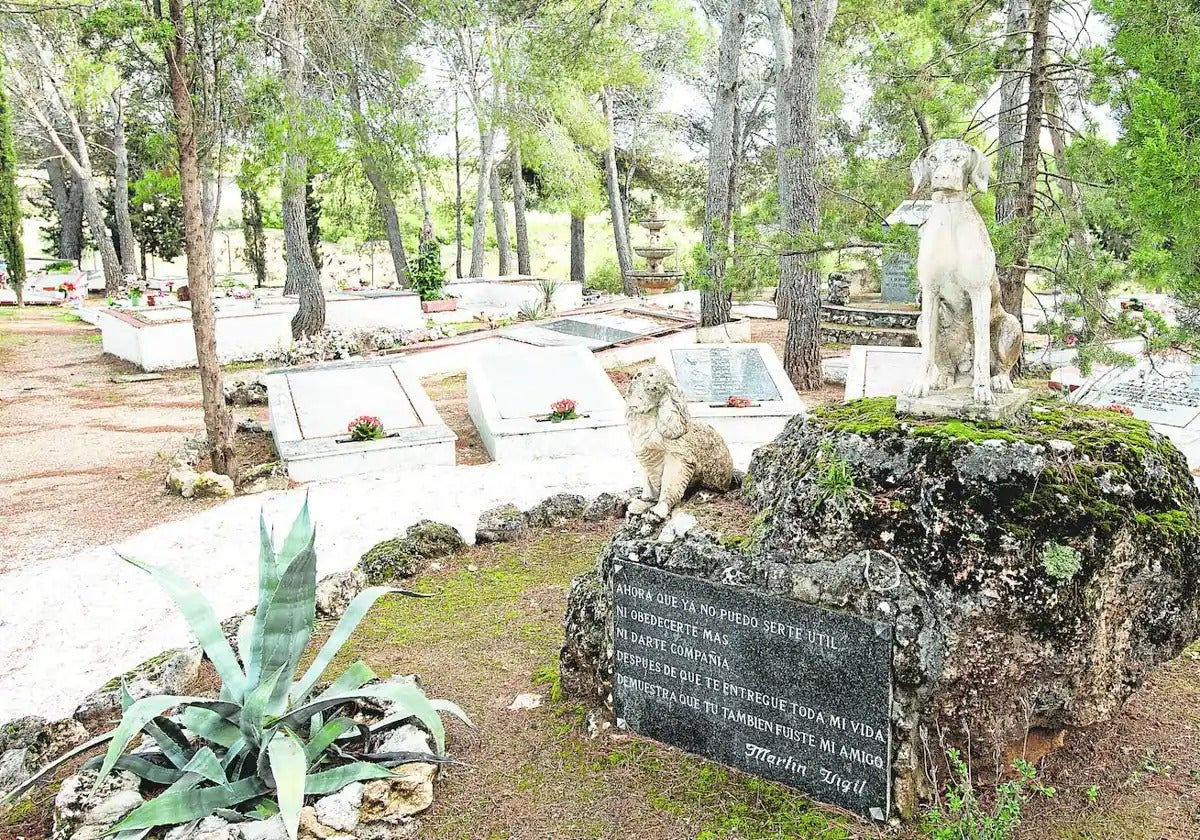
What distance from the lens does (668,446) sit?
14.8ft

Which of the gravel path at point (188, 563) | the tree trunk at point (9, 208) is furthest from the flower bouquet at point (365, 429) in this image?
the tree trunk at point (9, 208)

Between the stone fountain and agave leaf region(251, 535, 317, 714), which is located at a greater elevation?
the stone fountain

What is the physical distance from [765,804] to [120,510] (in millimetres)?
6457

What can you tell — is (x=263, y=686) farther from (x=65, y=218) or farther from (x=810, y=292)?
(x=65, y=218)

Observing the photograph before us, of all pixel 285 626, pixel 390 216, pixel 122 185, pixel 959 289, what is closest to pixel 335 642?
pixel 285 626

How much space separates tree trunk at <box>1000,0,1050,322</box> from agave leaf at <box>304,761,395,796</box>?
20.7 ft

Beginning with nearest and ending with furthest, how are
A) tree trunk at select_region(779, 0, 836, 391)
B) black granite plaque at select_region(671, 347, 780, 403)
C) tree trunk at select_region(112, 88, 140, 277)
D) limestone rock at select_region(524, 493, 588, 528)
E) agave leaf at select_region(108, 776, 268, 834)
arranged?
agave leaf at select_region(108, 776, 268, 834) → limestone rock at select_region(524, 493, 588, 528) → black granite plaque at select_region(671, 347, 780, 403) → tree trunk at select_region(779, 0, 836, 391) → tree trunk at select_region(112, 88, 140, 277)

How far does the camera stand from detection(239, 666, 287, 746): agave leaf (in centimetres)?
329

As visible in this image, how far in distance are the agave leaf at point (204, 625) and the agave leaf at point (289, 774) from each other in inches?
15.9

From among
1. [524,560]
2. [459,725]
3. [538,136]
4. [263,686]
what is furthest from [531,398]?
[538,136]

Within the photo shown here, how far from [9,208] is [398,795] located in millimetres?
22848

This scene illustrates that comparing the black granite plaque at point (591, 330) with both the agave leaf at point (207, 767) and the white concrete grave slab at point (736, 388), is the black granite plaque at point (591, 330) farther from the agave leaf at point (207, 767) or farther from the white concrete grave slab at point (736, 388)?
the agave leaf at point (207, 767)

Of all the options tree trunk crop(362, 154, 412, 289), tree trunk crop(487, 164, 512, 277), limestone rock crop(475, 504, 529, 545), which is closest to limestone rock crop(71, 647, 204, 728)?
limestone rock crop(475, 504, 529, 545)

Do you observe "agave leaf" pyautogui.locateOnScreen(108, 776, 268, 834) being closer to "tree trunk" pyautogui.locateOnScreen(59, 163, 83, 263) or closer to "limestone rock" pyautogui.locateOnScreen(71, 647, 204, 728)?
"limestone rock" pyautogui.locateOnScreen(71, 647, 204, 728)
